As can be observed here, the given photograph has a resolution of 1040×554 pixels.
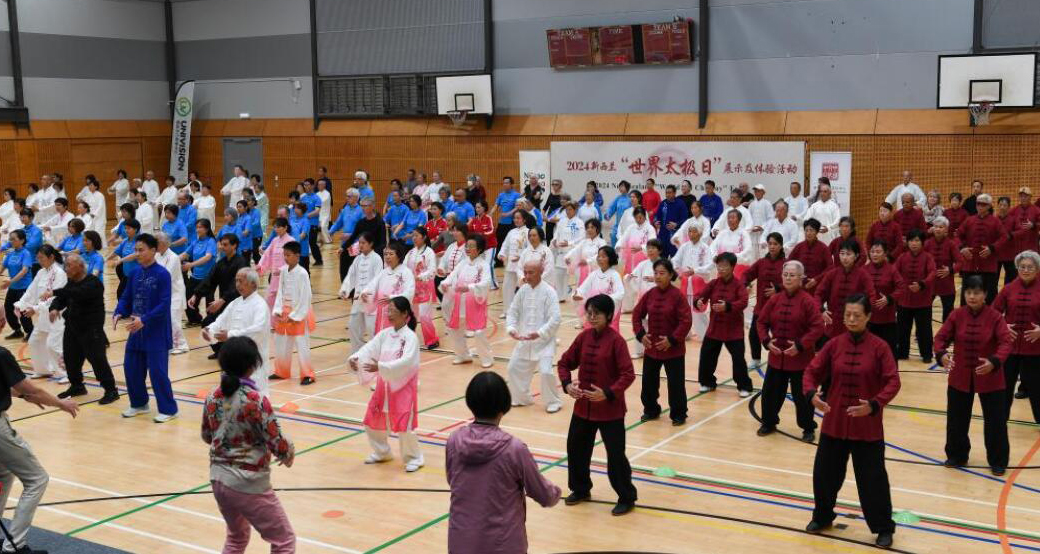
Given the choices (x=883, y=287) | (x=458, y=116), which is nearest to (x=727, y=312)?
(x=883, y=287)

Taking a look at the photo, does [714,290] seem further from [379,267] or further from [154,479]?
[154,479]

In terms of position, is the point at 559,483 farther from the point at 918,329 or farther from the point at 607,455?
the point at 918,329

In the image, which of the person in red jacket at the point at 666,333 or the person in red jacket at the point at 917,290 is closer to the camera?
the person in red jacket at the point at 666,333

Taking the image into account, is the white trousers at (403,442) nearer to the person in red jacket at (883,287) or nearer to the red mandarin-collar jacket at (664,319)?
the red mandarin-collar jacket at (664,319)

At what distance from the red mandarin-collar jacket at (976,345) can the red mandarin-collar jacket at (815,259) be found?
14.6ft

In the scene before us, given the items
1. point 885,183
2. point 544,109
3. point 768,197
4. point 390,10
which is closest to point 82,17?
point 390,10

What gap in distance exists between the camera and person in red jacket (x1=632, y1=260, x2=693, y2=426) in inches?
420

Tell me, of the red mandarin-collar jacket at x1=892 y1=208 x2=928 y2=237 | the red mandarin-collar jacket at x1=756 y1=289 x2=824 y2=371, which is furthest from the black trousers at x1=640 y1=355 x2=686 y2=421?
the red mandarin-collar jacket at x1=892 y1=208 x2=928 y2=237

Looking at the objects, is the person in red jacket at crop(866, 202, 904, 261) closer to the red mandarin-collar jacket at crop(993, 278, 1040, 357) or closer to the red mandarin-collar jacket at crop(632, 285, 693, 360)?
the red mandarin-collar jacket at crop(993, 278, 1040, 357)

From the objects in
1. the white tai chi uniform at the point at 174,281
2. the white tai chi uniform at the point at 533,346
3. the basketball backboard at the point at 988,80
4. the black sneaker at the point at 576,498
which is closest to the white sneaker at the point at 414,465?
the black sneaker at the point at 576,498

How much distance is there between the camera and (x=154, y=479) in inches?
373

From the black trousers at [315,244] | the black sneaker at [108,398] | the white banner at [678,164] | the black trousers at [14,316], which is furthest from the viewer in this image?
the black trousers at [315,244]

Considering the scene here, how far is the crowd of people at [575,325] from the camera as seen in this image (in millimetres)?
6254

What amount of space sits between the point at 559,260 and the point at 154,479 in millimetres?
10994
